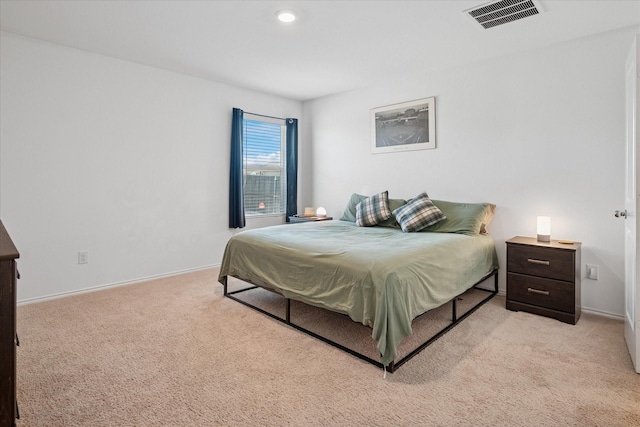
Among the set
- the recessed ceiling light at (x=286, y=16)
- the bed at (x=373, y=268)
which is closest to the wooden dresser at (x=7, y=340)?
the bed at (x=373, y=268)

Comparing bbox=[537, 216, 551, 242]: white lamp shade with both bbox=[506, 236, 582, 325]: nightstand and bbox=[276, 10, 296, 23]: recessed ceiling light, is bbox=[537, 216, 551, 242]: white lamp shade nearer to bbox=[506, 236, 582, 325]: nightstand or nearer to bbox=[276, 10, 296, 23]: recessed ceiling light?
bbox=[506, 236, 582, 325]: nightstand

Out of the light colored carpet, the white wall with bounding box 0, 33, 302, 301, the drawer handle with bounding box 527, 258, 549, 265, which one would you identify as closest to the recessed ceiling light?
the white wall with bounding box 0, 33, 302, 301

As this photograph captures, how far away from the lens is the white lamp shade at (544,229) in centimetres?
309

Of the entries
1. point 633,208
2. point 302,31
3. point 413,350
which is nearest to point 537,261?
point 633,208

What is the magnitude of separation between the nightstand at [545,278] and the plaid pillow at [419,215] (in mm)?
739

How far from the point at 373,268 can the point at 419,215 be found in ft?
5.40

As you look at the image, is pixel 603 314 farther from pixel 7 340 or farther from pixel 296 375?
pixel 7 340

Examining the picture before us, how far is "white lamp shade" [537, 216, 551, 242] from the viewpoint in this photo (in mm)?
3090

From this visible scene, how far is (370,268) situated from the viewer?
2186mm

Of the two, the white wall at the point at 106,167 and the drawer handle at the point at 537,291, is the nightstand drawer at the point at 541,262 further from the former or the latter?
the white wall at the point at 106,167

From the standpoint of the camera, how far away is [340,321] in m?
2.82

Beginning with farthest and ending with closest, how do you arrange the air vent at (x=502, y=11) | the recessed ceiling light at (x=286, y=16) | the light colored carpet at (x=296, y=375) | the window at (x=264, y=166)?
the window at (x=264, y=166)
the recessed ceiling light at (x=286, y=16)
the air vent at (x=502, y=11)
the light colored carpet at (x=296, y=375)

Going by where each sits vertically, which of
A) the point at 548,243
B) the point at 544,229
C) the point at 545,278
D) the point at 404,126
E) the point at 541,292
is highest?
the point at 404,126

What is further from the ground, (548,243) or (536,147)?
(536,147)
